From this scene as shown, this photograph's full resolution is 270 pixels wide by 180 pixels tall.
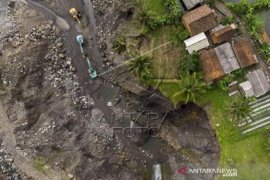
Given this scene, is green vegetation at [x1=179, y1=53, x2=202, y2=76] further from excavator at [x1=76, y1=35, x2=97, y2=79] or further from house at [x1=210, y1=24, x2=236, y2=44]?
excavator at [x1=76, y1=35, x2=97, y2=79]

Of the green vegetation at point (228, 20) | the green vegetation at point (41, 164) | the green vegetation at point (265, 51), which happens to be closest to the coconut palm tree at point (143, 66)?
the green vegetation at point (228, 20)

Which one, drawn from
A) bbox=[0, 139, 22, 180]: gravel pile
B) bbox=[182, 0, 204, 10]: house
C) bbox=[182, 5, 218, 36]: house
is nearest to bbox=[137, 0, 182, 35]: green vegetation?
bbox=[182, 0, 204, 10]: house

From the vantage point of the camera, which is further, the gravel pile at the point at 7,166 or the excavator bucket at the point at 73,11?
the excavator bucket at the point at 73,11

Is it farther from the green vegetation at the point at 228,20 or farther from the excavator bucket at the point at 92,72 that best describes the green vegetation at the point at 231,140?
the excavator bucket at the point at 92,72

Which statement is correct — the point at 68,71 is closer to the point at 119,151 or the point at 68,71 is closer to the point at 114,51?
the point at 114,51

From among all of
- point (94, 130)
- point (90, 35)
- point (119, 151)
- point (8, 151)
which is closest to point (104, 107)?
point (94, 130)

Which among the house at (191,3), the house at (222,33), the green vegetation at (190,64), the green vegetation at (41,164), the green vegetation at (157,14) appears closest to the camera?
the green vegetation at (190,64)

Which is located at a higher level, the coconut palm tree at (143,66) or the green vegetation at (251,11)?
the green vegetation at (251,11)

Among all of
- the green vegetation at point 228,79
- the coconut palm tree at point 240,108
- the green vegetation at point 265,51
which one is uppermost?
the green vegetation at point 265,51
